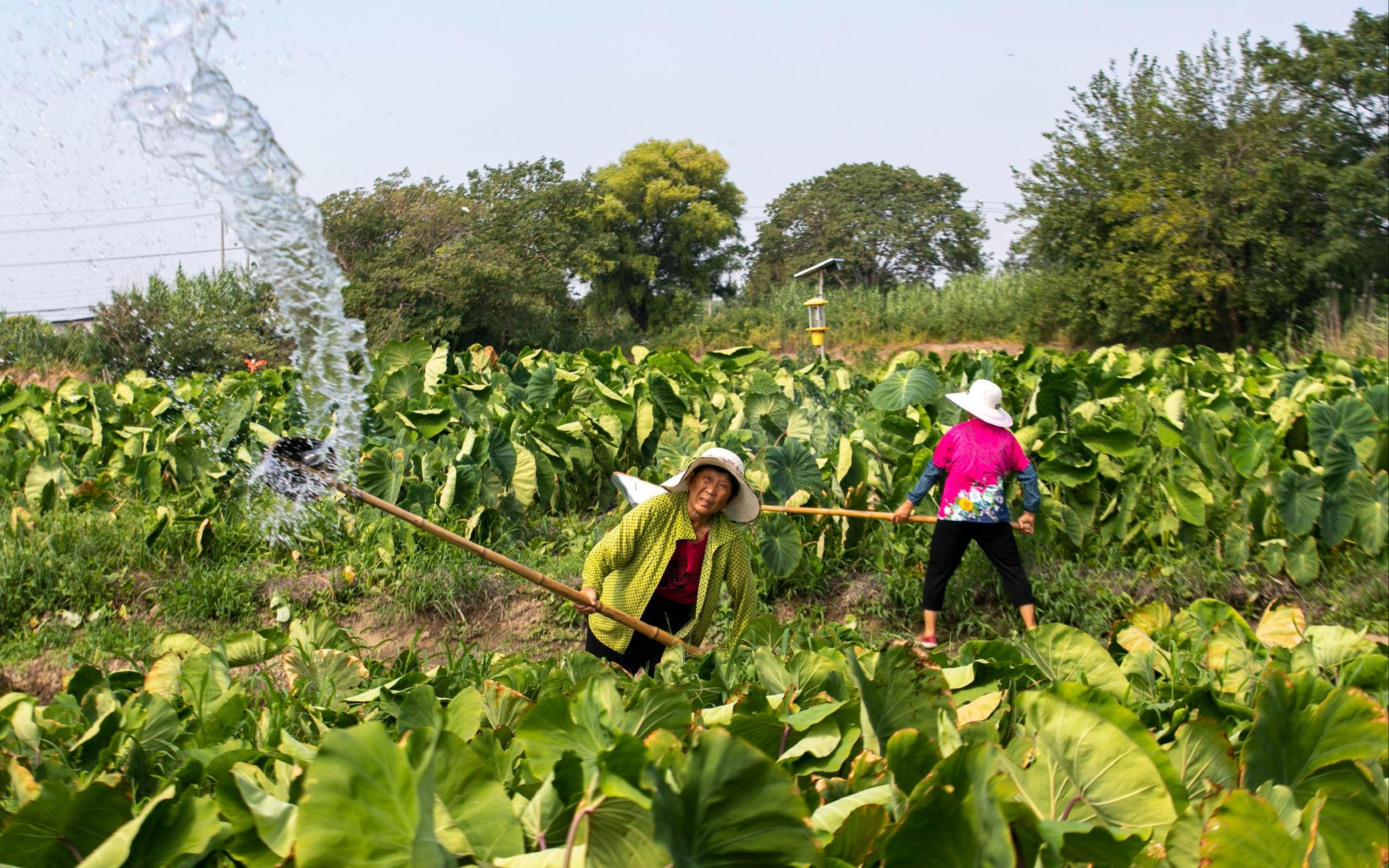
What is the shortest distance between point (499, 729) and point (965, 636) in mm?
4394

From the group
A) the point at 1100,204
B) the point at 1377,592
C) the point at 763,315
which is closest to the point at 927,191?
the point at 763,315

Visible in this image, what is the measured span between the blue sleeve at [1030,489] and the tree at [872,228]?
108 ft

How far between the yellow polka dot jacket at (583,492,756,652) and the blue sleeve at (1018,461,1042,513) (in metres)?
2.13

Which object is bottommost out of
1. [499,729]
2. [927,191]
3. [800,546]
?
[800,546]

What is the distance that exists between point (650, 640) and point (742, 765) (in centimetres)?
289

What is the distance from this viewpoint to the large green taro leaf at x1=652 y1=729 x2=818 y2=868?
1.03 metres

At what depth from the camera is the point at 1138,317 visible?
2109cm

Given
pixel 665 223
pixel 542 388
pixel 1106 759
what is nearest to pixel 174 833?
pixel 1106 759

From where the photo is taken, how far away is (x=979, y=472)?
5.30 meters

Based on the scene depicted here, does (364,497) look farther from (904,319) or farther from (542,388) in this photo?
(904,319)

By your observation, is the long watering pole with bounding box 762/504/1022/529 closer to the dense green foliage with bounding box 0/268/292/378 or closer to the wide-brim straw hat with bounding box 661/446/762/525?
the wide-brim straw hat with bounding box 661/446/762/525

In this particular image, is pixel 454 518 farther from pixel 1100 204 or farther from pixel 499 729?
pixel 1100 204

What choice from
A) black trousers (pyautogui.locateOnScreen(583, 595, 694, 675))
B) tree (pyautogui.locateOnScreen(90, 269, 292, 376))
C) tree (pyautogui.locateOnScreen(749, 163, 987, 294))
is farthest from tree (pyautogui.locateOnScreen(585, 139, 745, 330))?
black trousers (pyautogui.locateOnScreen(583, 595, 694, 675))

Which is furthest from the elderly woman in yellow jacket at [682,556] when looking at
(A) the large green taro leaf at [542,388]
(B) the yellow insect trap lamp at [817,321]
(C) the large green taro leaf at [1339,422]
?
(B) the yellow insect trap lamp at [817,321]
